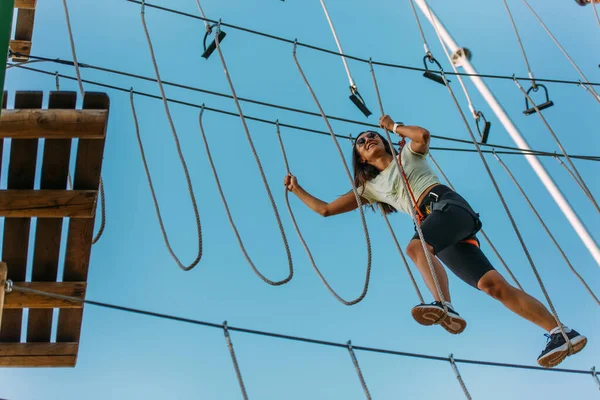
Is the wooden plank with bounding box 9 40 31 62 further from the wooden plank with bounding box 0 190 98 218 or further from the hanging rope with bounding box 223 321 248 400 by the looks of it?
the hanging rope with bounding box 223 321 248 400

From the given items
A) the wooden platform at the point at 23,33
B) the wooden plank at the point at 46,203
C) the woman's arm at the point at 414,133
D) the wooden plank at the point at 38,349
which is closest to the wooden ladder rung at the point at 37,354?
the wooden plank at the point at 38,349

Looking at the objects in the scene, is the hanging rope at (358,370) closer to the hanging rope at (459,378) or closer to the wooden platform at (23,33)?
the hanging rope at (459,378)

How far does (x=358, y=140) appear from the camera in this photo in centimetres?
470

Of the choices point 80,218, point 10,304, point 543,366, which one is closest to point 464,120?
point 543,366

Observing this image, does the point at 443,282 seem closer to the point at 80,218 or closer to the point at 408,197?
the point at 408,197

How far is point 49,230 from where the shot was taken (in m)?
3.78

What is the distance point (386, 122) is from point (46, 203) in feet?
5.68

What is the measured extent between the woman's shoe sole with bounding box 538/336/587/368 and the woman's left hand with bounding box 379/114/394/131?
1.34 metres

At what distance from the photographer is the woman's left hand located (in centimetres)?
438

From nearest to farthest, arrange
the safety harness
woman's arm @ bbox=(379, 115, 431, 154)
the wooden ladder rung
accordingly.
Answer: the wooden ladder rung < the safety harness < woman's arm @ bbox=(379, 115, 431, 154)

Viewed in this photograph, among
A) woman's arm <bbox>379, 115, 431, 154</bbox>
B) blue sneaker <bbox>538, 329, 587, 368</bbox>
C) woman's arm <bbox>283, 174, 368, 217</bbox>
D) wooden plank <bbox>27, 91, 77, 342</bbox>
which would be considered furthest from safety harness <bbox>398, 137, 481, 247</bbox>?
wooden plank <bbox>27, 91, 77, 342</bbox>

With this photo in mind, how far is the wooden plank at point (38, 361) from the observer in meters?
4.07

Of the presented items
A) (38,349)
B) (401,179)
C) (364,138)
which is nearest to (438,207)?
(401,179)

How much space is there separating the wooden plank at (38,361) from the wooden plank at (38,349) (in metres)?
0.02
